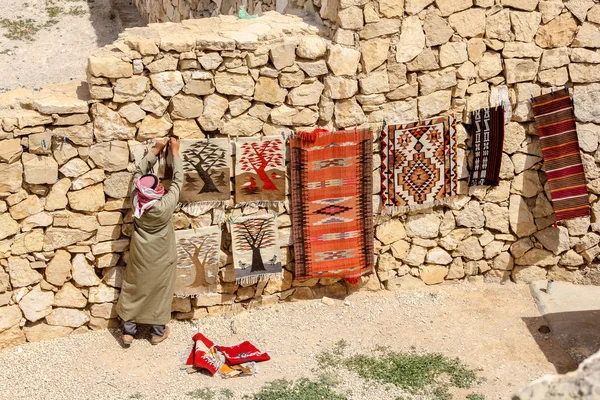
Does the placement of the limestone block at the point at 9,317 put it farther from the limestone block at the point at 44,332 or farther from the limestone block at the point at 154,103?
the limestone block at the point at 154,103

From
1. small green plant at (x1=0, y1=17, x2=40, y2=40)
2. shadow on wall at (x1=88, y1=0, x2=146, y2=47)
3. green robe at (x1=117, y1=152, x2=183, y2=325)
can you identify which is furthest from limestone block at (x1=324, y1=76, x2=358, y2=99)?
small green plant at (x1=0, y1=17, x2=40, y2=40)

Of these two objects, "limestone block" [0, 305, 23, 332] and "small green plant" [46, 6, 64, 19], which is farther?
"small green plant" [46, 6, 64, 19]

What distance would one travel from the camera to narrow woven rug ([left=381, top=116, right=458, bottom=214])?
272 inches

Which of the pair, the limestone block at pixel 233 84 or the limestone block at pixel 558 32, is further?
the limestone block at pixel 558 32

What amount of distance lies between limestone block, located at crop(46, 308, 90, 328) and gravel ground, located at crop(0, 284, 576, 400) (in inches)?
4.9

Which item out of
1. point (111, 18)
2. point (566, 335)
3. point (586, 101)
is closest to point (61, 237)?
point (566, 335)

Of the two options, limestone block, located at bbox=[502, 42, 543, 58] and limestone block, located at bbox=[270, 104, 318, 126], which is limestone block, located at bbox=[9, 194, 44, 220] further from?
limestone block, located at bbox=[502, 42, 543, 58]

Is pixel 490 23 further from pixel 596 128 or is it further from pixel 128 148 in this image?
pixel 128 148

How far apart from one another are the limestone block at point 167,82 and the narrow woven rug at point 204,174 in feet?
1.41

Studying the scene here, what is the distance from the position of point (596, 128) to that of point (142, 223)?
4.39 m

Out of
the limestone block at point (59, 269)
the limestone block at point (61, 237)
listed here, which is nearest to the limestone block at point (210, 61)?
the limestone block at point (61, 237)

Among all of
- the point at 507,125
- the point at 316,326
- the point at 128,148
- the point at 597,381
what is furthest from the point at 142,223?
the point at 597,381

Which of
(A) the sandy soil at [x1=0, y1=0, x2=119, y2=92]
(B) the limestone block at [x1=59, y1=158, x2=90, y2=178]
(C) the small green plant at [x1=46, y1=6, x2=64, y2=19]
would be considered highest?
(C) the small green plant at [x1=46, y1=6, x2=64, y2=19]

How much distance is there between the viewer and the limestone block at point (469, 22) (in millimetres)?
6711
